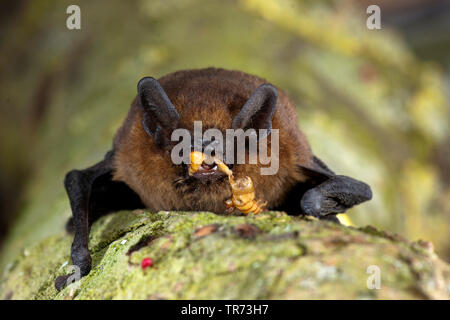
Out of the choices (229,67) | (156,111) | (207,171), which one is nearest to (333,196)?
(207,171)

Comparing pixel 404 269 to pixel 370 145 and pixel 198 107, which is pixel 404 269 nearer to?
pixel 198 107

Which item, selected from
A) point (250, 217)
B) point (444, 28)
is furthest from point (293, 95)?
point (444, 28)

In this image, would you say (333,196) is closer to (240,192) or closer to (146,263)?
(240,192)

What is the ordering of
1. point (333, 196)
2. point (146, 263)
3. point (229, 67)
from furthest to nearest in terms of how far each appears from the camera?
point (229, 67), point (333, 196), point (146, 263)

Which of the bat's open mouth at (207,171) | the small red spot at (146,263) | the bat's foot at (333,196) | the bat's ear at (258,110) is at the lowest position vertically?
the small red spot at (146,263)

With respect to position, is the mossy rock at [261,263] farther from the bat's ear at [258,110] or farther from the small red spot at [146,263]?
the bat's ear at [258,110]

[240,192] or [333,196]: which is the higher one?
[240,192]

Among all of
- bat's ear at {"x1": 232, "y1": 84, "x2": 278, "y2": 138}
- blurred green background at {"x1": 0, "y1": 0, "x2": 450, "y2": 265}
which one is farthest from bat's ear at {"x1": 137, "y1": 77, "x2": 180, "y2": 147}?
blurred green background at {"x1": 0, "y1": 0, "x2": 450, "y2": 265}

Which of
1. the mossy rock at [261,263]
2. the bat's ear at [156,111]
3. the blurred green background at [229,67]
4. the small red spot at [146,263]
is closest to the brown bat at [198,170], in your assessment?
the bat's ear at [156,111]

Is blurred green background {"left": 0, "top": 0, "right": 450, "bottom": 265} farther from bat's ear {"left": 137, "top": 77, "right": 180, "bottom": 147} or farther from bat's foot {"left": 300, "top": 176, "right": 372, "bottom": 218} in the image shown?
bat's ear {"left": 137, "top": 77, "right": 180, "bottom": 147}
